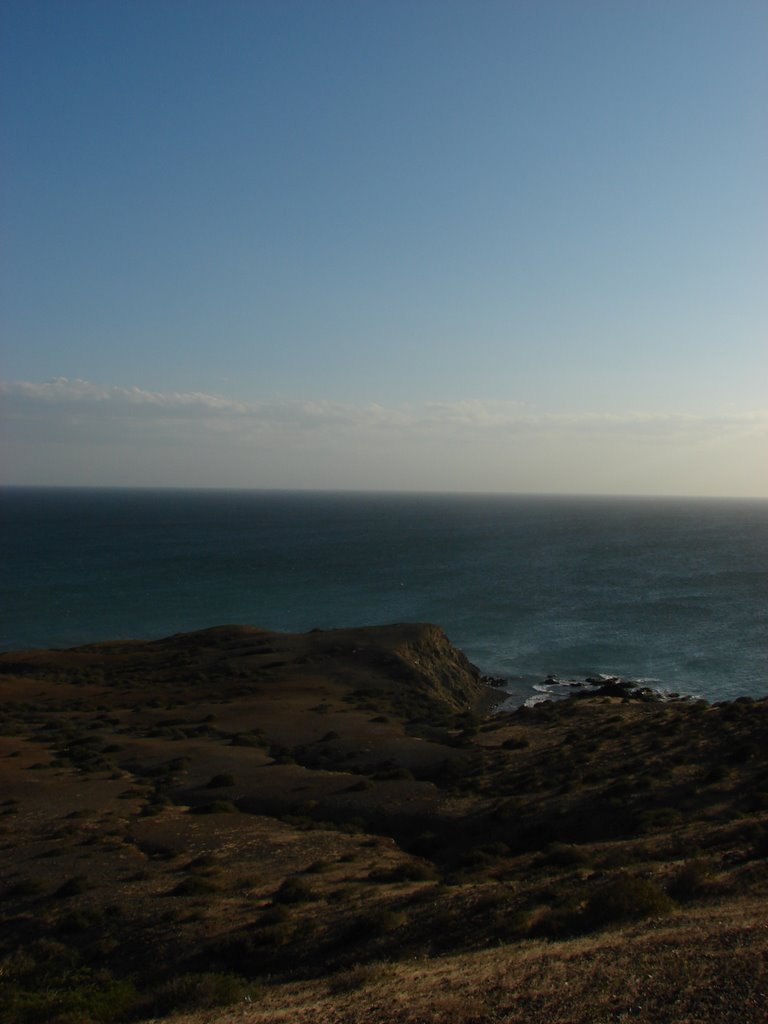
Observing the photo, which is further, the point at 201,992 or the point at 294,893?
the point at 294,893

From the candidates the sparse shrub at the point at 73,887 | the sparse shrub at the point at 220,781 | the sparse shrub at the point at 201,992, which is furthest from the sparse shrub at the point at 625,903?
the sparse shrub at the point at 220,781

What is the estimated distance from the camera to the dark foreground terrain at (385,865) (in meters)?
12.7

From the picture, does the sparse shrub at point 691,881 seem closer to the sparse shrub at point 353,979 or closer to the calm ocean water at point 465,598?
the sparse shrub at point 353,979

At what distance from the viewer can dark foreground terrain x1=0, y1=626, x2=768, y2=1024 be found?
41.7ft

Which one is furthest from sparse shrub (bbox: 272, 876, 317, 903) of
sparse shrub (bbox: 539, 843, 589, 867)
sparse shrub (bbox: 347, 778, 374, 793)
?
sparse shrub (bbox: 347, 778, 374, 793)

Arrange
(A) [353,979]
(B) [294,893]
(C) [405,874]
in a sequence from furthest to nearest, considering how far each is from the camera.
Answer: (C) [405,874] < (B) [294,893] < (A) [353,979]

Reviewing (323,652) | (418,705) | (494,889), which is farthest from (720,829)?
(323,652)

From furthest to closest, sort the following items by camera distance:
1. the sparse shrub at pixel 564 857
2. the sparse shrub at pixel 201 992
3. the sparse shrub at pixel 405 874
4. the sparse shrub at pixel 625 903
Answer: the sparse shrub at pixel 405 874 < the sparse shrub at pixel 564 857 < the sparse shrub at pixel 625 903 < the sparse shrub at pixel 201 992

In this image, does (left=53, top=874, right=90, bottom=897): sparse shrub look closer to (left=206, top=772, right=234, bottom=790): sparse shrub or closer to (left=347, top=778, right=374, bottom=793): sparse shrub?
(left=206, top=772, right=234, bottom=790): sparse shrub

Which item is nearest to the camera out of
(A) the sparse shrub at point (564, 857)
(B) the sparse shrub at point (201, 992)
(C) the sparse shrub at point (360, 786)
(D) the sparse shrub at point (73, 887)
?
(B) the sparse shrub at point (201, 992)

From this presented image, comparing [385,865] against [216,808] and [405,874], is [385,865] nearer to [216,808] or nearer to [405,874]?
[405,874]

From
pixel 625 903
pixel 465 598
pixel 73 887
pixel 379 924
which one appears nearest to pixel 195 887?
pixel 73 887

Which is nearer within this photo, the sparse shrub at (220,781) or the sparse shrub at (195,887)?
the sparse shrub at (195,887)

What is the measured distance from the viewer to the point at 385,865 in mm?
22703
